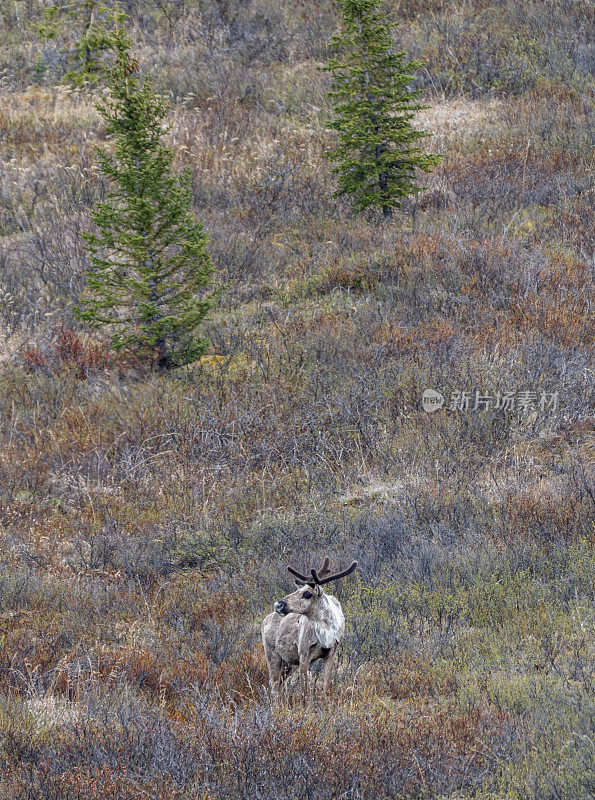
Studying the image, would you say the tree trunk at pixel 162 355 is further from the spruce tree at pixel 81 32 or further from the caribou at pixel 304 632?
the spruce tree at pixel 81 32

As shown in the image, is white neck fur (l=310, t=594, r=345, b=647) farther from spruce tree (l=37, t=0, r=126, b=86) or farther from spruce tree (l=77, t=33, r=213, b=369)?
spruce tree (l=37, t=0, r=126, b=86)

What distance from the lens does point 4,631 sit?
5.29 m

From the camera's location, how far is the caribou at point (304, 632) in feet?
12.6

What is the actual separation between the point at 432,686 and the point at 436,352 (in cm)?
535

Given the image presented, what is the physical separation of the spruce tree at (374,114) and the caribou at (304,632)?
969cm

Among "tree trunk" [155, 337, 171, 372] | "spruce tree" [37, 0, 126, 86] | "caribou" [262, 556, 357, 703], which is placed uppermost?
"spruce tree" [37, 0, 126, 86]

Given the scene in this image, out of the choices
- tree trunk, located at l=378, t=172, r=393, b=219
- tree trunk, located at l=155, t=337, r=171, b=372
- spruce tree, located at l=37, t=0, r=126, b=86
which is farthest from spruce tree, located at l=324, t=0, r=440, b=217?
spruce tree, located at l=37, t=0, r=126, b=86

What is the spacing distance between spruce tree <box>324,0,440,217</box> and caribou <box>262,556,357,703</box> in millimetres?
9686

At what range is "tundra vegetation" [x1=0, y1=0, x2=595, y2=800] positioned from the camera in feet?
11.7

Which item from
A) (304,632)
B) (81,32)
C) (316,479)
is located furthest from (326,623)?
(81,32)

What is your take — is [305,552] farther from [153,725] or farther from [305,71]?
[305,71]

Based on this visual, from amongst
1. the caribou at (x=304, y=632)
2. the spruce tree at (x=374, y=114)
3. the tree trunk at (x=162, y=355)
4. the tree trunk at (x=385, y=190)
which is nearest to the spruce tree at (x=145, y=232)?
the tree trunk at (x=162, y=355)

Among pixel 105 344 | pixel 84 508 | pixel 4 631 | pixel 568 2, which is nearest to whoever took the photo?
pixel 4 631

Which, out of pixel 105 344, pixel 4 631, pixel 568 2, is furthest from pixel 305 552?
pixel 568 2
